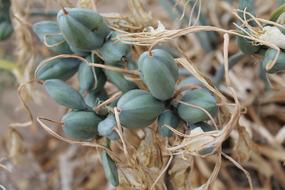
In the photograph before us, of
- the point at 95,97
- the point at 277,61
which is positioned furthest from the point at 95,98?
the point at 277,61

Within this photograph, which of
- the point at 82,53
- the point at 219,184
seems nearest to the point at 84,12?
the point at 82,53

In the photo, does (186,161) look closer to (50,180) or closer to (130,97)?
(130,97)

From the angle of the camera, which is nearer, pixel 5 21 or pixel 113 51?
pixel 113 51

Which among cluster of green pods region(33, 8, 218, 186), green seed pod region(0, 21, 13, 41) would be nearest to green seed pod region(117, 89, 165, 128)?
cluster of green pods region(33, 8, 218, 186)

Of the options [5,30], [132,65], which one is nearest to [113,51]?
[132,65]

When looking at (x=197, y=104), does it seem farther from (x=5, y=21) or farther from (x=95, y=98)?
(x=5, y=21)

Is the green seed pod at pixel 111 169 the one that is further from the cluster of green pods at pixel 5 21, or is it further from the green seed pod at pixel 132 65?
the cluster of green pods at pixel 5 21

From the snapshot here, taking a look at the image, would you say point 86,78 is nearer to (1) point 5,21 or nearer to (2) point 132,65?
(2) point 132,65
